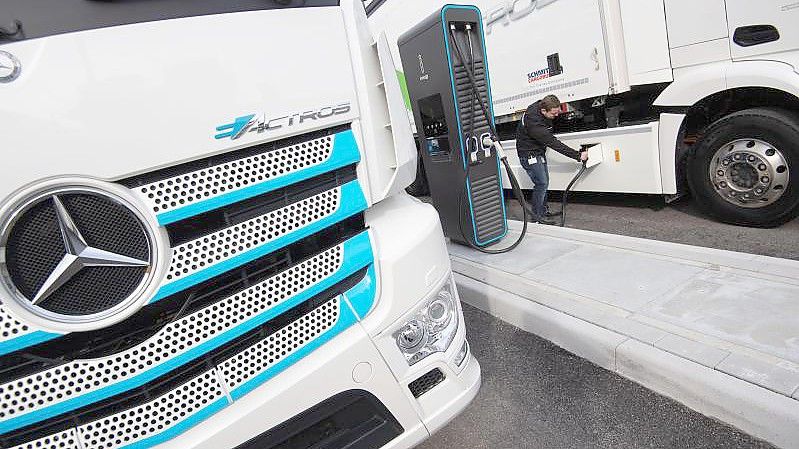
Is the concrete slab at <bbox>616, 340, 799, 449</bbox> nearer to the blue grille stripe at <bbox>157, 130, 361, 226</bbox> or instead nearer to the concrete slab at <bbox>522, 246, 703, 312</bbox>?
the concrete slab at <bbox>522, 246, 703, 312</bbox>

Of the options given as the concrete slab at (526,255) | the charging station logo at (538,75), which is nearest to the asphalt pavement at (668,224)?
the concrete slab at (526,255)

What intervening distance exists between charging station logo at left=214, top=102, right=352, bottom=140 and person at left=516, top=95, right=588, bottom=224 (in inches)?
163

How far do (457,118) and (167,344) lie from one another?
3445 mm

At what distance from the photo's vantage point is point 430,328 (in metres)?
1.82

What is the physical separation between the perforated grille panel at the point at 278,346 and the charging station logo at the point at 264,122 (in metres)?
0.64

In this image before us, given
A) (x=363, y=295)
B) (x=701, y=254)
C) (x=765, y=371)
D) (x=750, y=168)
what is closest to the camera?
(x=363, y=295)

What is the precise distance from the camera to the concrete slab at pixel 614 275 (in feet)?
10.3

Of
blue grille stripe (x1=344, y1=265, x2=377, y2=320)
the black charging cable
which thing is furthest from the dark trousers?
blue grille stripe (x1=344, y1=265, x2=377, y2=320)

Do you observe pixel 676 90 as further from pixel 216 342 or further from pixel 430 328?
pixel 216 342

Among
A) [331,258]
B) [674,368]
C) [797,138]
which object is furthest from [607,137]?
[331,258]

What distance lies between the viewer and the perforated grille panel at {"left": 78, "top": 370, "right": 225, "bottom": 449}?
4.39 ft

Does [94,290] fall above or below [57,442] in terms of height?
above

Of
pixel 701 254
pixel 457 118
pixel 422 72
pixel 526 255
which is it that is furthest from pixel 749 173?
pixel 422 72

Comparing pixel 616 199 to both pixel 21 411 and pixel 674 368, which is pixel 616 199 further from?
pixel 21 411
